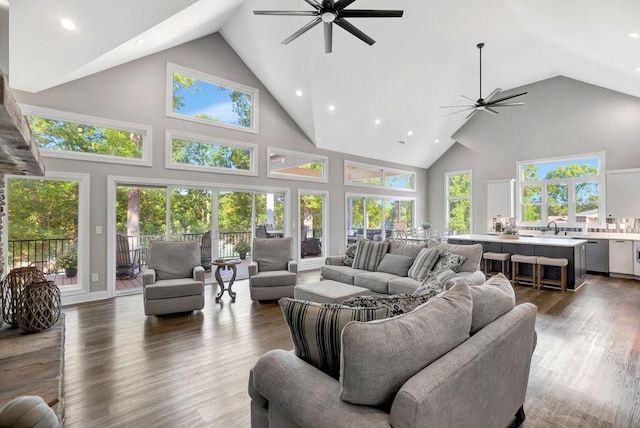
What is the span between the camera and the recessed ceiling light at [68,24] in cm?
347

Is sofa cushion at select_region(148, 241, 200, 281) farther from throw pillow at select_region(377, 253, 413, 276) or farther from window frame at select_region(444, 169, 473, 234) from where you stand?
window frame at select_region(444, 169, 473, 234)

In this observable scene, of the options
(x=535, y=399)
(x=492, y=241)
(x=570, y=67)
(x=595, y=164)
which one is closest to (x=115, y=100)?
(x=535, y=399)

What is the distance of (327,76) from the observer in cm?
646

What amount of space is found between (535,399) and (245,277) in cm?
538

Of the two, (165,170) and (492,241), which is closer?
(165,170)

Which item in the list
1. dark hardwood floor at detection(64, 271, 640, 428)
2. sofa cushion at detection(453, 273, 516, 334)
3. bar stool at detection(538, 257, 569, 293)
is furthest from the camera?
bar stool at detection(538, 257, 569, 293)

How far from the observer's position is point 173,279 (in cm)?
464

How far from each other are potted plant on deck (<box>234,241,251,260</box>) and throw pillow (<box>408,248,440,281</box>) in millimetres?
3843

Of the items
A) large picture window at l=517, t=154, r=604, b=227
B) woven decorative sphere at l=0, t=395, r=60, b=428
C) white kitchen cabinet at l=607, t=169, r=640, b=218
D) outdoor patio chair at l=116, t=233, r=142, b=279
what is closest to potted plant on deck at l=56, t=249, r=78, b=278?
outdoor patio chair at l=116, t=233, r=142, b=279

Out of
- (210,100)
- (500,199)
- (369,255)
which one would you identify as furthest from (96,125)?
(500,199)

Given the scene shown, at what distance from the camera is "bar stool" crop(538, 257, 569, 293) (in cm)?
553

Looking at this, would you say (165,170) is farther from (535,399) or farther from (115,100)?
(535,399)

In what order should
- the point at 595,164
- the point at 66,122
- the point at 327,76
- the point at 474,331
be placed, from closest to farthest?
the point at 474,331 < the point at 66,122 < the point at 327,76 < the point at 595,164

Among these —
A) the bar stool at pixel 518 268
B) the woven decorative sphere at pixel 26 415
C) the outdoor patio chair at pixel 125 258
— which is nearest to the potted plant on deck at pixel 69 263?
the outdoor patio chair at pixel 125 258
